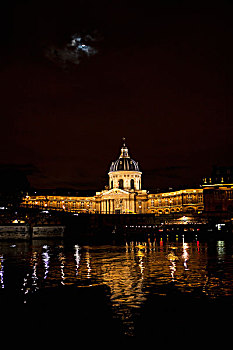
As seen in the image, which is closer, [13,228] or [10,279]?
[10,279]

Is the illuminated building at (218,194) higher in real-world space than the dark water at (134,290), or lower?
higher

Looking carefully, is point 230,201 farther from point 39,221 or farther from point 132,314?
point 132,314

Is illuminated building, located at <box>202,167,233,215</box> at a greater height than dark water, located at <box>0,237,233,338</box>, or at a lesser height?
greater

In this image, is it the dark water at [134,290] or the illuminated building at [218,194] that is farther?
→ the illuminated building at [218,194]

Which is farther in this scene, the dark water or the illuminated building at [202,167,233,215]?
the illuminated building at [202,167,233,215]

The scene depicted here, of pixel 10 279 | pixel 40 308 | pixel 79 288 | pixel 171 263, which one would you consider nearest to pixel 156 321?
pixel 40 308

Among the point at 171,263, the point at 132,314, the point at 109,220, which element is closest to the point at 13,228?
the point at 109,220

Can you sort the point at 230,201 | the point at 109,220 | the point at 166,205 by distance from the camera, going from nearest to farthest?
the point at 109,220 → the point at 230,201 → the point at 166,205

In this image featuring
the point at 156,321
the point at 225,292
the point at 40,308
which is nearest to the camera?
the point at 156,321

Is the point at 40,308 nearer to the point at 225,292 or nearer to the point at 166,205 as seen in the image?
the point at 225,292

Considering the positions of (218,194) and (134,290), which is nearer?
(134,290)

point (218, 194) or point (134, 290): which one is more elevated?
point (218, 194)

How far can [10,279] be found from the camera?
2984 cm

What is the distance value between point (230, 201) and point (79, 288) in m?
147
